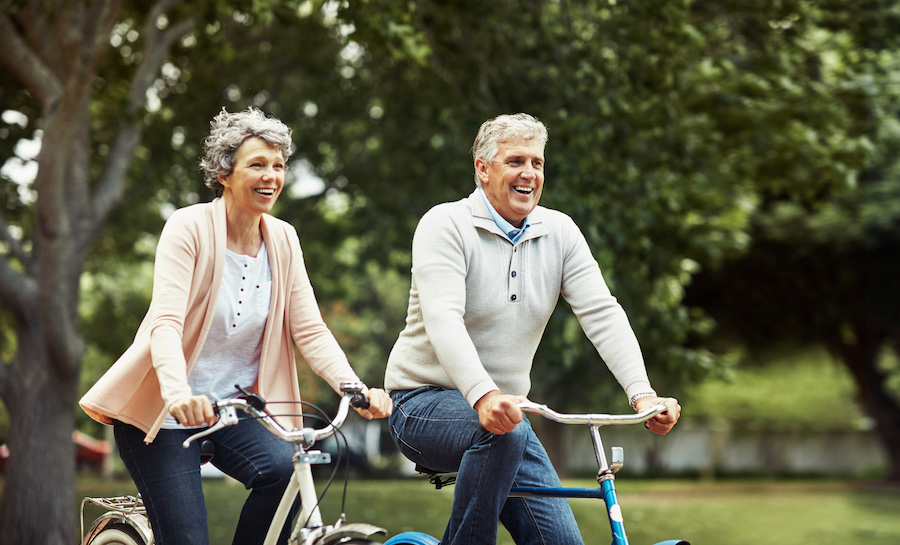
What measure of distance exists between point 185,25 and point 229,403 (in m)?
7.60

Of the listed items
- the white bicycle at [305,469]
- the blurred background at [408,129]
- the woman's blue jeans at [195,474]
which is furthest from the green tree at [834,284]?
the white bicycle at [305,469]

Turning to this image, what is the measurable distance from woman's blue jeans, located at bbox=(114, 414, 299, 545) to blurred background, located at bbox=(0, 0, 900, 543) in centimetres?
443

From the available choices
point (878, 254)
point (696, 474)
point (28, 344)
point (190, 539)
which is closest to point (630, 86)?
point (28, 344)

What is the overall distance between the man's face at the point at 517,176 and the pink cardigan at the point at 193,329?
0.74m

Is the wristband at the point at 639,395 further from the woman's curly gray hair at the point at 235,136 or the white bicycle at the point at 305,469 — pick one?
the woman's curly gray hair at the point at 235,136

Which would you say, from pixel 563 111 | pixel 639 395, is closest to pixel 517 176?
pixel 639 395

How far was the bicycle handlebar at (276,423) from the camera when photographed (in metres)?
2.76

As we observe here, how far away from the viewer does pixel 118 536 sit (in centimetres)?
358

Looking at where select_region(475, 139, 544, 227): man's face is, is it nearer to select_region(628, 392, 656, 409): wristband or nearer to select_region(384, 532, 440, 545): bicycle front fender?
select_region(628, 392, 656, 409): wristband

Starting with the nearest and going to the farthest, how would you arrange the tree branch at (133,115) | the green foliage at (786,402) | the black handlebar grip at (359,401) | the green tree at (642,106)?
the black handlebar grip at (359,401)
the green tree at (642,106)
the tree branch at (133,115)
the green foliage at (786,402)

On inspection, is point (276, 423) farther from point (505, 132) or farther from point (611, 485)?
point (505, 132)

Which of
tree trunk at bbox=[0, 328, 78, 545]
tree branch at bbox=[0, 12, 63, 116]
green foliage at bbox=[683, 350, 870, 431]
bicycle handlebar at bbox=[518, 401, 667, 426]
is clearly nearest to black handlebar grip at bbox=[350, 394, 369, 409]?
bicycle handlebar at bbox=[518, 401, 667, 426]

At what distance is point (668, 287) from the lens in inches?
401

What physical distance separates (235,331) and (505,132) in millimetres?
1083
